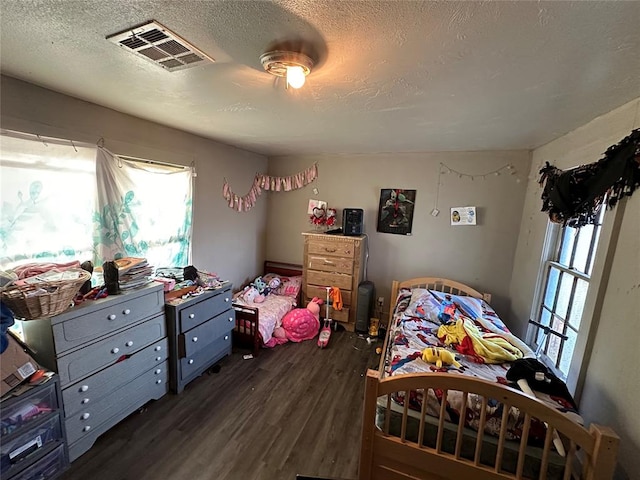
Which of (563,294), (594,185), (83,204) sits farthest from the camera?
(563,294)

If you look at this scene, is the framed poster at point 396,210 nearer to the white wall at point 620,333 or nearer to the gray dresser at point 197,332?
the white wall at point 620,333

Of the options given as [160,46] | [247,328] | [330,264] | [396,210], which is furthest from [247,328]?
[160,46]

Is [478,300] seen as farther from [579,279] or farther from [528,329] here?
[579,279]

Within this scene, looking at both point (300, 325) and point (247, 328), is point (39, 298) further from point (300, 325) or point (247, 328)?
point (300, 325)

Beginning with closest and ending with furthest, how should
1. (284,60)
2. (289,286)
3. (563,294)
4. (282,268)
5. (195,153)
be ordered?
(284,60) < (563,294) < (195,153) < (289,286) < (282,268)

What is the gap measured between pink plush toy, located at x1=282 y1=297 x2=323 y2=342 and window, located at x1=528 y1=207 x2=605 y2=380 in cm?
217

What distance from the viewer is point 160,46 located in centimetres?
115

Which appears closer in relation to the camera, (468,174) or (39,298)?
(39,298)

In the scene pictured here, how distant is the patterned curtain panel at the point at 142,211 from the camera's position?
6.97 feet

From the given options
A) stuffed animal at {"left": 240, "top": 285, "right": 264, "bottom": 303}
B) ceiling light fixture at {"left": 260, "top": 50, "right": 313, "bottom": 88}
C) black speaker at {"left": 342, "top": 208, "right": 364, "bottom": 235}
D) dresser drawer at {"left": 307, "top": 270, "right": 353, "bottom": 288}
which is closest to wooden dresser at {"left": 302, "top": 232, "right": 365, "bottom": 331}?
dresser drawer at {"left": 307, "top": 270, "right": 353, "bottom": 288}

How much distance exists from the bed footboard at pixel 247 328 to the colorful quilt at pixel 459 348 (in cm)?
139

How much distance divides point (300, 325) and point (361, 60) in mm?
2769

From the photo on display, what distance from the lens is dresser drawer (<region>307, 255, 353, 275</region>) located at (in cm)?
349

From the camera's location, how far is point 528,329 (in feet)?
8.30
